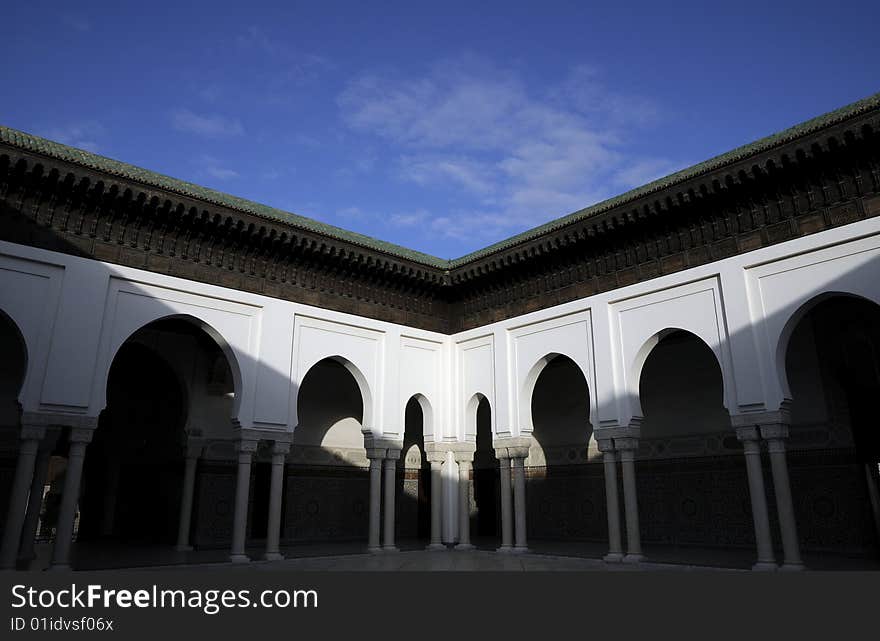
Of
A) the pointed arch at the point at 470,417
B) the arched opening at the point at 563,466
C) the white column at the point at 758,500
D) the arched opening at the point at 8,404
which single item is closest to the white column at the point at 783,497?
the white column at the point at 758,500

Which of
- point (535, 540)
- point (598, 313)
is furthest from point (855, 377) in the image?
point (535, 540)

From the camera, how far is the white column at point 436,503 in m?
8.90

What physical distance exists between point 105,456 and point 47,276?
17.5 feet

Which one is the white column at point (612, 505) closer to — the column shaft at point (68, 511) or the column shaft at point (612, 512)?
the column shaft at point (612, 512)

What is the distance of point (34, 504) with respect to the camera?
20.7 ft

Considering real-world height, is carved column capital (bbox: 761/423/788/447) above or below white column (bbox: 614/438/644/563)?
above

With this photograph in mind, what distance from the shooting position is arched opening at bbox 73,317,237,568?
9156 millimetres

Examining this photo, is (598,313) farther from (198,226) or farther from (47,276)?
(47,276)

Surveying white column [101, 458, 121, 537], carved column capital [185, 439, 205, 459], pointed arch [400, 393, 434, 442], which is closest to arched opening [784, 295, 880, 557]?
pointed arch [400, 393, 434, 442]

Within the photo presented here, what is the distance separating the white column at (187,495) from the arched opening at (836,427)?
24.9 feet

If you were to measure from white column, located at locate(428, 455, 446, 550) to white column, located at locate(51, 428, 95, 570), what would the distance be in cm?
439

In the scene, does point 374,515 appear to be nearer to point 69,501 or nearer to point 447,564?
point 447,564

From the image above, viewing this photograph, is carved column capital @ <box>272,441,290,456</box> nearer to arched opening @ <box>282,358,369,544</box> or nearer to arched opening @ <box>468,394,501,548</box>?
arched opening @ <box>282,358,369,544</box>

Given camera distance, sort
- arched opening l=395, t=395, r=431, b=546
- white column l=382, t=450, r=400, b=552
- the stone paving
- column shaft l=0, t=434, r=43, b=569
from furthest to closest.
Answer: arched opening l=395, t=395, r=431, b=546
white column l=382, t=450, r=400, b=552
the stone paving
column shaft l=0, t=434, r=43, b=569
